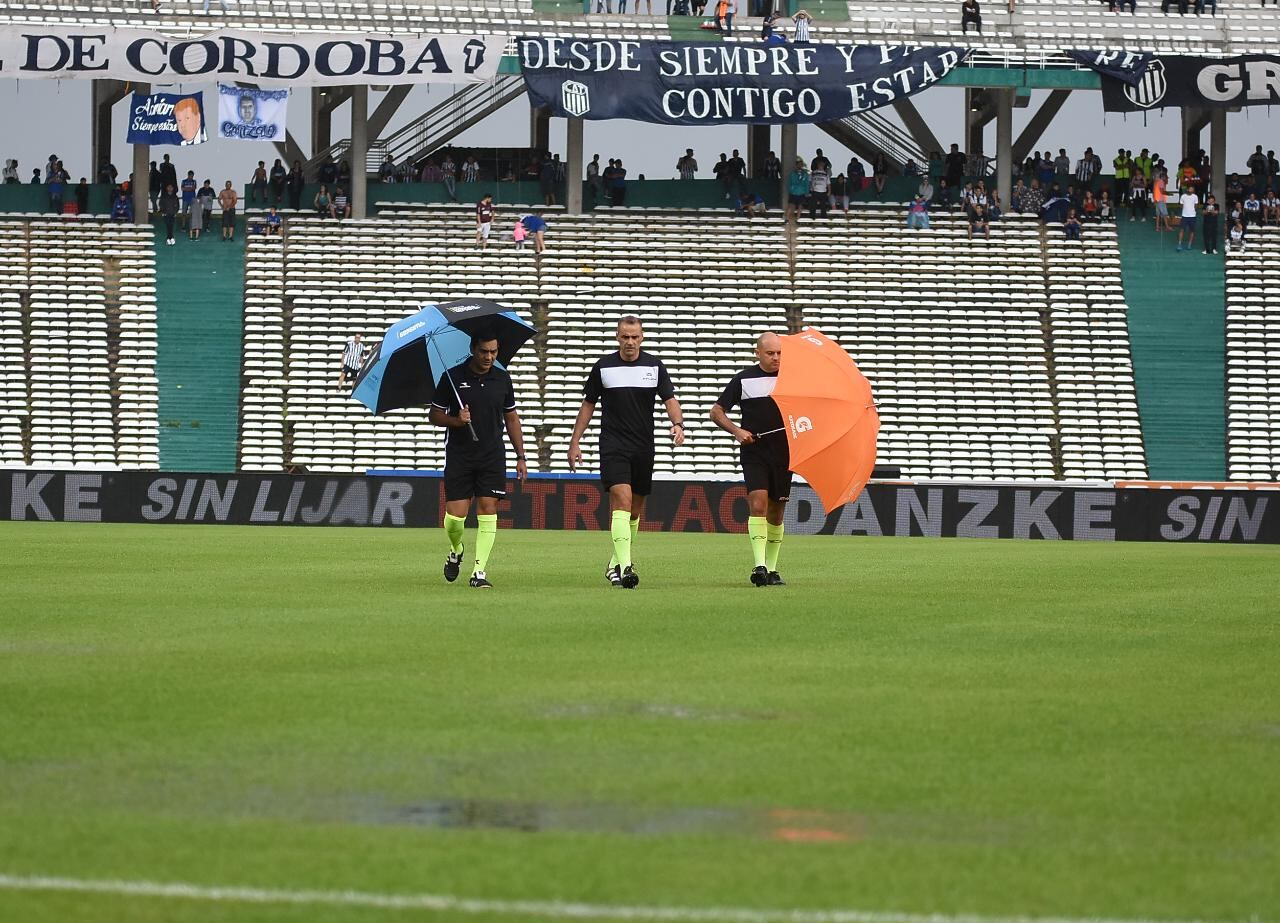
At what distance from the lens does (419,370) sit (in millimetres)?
15789

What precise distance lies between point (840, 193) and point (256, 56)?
13.3m

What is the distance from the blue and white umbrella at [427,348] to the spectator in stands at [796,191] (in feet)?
96.0

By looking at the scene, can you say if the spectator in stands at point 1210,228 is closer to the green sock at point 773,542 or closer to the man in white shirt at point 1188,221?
the man in white shirt at point 1188,221

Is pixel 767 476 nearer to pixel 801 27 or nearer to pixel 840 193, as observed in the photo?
pixel 840 193

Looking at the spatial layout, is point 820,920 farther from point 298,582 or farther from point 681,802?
point 298,582

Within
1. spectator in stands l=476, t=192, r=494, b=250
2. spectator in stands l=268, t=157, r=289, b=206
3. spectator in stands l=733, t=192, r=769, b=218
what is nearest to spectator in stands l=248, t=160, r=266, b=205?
spectator in stands l=268, t=157, r=289, b=206

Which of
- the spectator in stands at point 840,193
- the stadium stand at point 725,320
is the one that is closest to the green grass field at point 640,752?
the stadium stand at point 725,320

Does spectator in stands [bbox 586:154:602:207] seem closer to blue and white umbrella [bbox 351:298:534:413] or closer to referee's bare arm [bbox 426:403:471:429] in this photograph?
blue and white umbrella [bbox 351:298:534:413]

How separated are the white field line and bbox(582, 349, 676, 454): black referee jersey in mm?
10724

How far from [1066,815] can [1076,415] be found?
3528cm

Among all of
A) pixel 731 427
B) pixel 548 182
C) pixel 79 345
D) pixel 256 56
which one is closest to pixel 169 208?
pixel 256 56

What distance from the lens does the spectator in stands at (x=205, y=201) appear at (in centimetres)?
A: 4403

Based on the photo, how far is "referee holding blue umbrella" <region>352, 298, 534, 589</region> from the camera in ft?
50.0

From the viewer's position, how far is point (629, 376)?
612 inches
